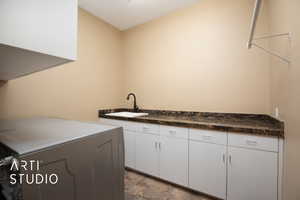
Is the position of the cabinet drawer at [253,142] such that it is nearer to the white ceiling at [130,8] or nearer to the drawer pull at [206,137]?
the drawer pull at [206,137]

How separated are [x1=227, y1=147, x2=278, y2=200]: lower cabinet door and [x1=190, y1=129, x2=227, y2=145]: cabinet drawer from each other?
114 millimetres

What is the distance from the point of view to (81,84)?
2.13 meters

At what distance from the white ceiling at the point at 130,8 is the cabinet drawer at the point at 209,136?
1.80 m

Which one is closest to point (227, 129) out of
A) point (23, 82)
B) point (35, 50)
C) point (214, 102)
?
point (214, 102)

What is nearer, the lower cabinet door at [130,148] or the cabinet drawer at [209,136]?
the cabinet drawer at [209,136]

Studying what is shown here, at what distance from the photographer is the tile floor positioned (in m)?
1.59

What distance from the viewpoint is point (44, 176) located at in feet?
1.78

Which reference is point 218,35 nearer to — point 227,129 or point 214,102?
point 214,102

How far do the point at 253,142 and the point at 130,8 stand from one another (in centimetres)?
230

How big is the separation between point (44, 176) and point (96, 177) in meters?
0.26

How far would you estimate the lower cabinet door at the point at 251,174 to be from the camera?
1.21 m

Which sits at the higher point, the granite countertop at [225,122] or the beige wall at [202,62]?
the beige wall at [202,62]

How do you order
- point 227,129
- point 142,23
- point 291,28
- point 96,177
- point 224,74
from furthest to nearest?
1. point 142,23
2. point 224,74
3. point 227,129
4. point 291,28
5. point 96,177

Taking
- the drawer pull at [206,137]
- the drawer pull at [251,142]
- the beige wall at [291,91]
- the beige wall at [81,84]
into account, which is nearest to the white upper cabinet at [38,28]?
the beige wall at [81,84]
